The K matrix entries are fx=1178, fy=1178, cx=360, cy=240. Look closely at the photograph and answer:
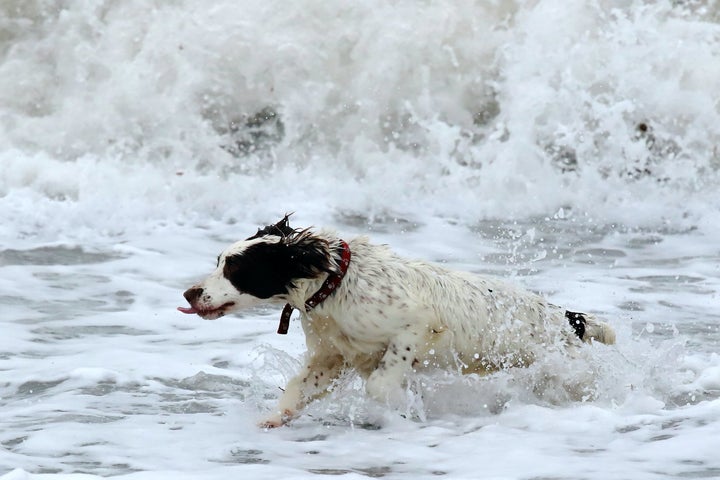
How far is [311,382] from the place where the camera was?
5.83m

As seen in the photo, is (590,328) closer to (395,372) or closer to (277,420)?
(395,372)

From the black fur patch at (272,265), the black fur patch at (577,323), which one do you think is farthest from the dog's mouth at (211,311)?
the black fur patch at (577,323)

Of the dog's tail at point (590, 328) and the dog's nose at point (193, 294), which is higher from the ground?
the dog's nose at point (193, 294)

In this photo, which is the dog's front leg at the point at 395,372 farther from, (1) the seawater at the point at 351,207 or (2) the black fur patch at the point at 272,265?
(2) the black fur patch at the point at 272,265

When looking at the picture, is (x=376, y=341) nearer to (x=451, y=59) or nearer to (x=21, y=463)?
(x=21, y=463)

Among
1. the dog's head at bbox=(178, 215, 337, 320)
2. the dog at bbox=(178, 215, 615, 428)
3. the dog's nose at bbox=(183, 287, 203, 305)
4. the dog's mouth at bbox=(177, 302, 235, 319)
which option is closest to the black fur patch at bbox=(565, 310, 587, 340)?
the dog at bbox=(178, 215, 615, 428)

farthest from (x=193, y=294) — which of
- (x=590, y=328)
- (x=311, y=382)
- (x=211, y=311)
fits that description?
(x=590, y=328)

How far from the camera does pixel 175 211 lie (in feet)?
37.7

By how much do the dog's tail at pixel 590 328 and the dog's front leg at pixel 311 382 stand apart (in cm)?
126

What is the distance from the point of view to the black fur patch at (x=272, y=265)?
225 inches

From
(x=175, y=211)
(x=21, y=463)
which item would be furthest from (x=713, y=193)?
(x=21, y=463)

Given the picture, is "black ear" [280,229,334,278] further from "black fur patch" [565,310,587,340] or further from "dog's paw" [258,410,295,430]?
"black fur patch" [565,310,587,340]

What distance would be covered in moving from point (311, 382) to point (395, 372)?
470 millimetres

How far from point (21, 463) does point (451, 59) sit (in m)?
10.4
